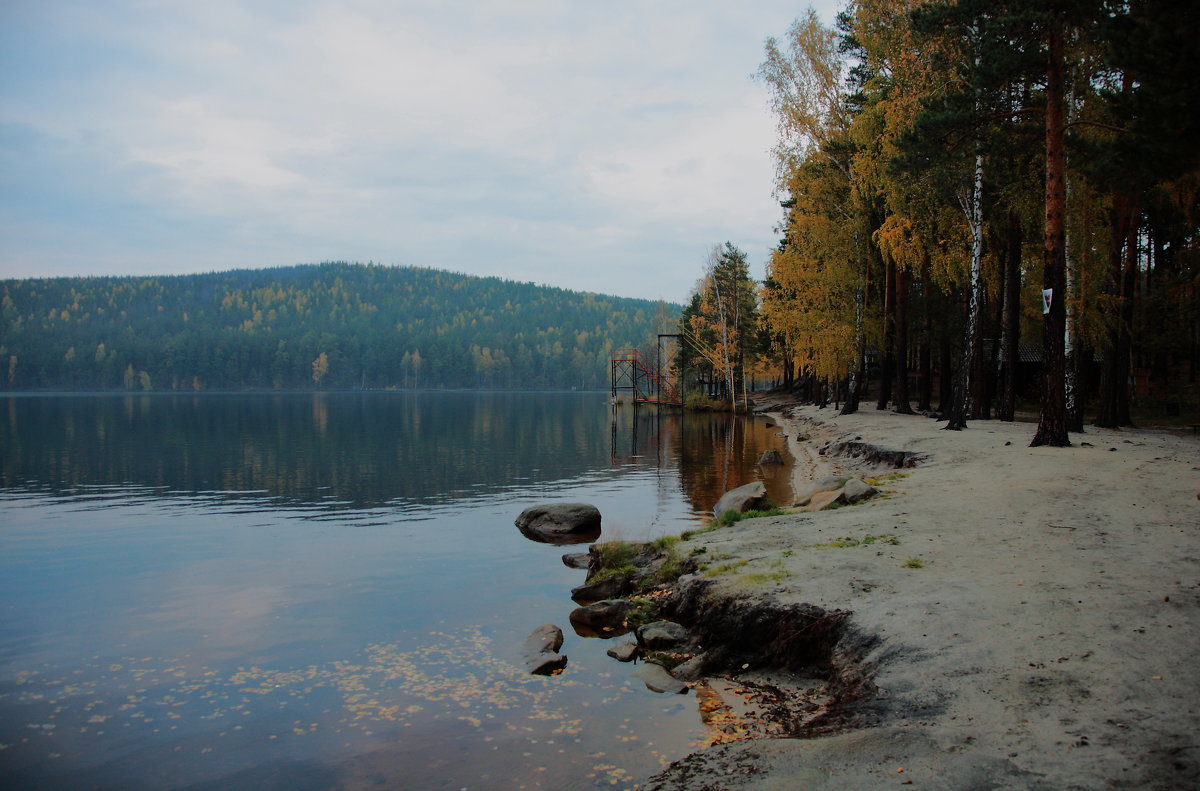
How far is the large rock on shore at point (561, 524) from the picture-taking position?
18438 millimetres

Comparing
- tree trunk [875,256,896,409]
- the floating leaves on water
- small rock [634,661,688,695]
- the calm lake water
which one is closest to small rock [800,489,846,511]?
the calm lake water

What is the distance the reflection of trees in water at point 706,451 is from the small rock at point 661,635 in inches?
403

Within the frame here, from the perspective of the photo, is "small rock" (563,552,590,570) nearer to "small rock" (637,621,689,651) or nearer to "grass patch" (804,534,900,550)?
"small rock" (637,621,689,651)

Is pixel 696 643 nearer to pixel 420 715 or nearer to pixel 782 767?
pixel 420 715

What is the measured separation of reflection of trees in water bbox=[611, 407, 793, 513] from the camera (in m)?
24.7

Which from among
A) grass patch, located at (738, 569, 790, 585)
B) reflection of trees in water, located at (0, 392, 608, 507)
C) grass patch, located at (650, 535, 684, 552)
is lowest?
reflection of trees in water, located at (0, 392, 608, 507)

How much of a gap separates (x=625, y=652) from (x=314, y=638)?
4.80m

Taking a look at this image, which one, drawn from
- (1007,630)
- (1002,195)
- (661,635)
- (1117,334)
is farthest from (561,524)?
(1117,334)

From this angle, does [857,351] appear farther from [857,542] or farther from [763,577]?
[763,577]

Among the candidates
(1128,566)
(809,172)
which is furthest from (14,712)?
(809,172)

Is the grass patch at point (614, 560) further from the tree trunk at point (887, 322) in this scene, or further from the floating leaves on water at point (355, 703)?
the tree trunk at point (887, 322)

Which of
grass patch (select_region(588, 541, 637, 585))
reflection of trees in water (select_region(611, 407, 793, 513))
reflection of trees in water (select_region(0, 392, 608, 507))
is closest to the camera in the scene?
grass patch (select_region(588, 541, 637, 585))

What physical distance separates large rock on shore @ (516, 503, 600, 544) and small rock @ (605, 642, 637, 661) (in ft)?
25.6

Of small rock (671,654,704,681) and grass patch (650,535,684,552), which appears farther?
grass patch (650,535,684,552)
